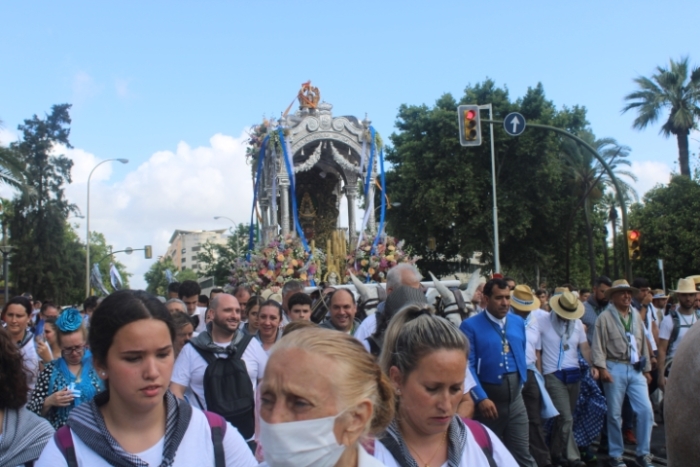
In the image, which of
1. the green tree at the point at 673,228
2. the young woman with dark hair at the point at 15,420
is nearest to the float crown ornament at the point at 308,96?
the young woman with dark hair at the point at 15,420

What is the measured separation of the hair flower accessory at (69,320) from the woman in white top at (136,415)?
95.2 inches

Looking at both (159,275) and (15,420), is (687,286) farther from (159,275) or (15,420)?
(159,275)

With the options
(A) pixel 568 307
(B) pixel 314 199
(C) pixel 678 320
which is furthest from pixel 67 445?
(B) pixel 314 199

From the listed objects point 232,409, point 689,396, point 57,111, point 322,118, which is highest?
point 57,111

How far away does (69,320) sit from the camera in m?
5.15

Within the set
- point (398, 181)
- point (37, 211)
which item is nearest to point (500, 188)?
point (398, 181)

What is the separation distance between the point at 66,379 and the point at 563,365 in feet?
18.8

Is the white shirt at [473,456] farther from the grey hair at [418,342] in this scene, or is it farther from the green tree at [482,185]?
the green tree at [482,185]

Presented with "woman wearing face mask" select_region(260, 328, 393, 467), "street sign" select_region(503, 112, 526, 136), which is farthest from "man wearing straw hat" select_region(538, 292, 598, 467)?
"street sign" select_region(503, 112, 526, 136)

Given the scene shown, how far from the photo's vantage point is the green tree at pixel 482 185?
113 ft

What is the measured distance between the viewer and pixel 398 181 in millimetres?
37156

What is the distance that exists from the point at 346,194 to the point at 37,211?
3385cm

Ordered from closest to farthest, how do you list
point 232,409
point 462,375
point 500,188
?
point 462,375, point 232,409, point 500,188

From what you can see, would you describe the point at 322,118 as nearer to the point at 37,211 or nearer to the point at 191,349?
the point at 191,349
